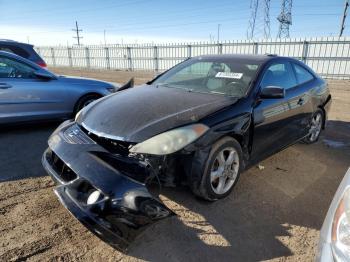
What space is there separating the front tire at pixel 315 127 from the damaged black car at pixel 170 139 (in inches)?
31.9

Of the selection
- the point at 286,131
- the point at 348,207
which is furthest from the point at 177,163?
the point at 286,131

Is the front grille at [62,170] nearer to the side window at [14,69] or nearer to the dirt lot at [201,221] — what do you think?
the dirt lot at [201,221]

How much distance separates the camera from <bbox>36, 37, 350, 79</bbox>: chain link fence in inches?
599

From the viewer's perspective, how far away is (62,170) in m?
2.70

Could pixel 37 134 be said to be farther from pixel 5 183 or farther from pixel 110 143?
pixel 110 143

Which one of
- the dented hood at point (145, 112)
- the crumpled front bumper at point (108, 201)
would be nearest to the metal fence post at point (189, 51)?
the dented hood at point (145, 112)

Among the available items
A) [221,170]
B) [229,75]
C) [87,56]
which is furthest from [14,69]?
[87,56]

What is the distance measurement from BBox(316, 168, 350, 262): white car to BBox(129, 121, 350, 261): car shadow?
85 cm

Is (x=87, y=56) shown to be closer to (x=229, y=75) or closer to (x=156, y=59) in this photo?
(x=156, y=59)

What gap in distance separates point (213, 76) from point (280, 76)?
943mm

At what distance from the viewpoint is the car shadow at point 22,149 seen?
3686 millimetres

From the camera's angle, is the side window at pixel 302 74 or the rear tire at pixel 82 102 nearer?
the side window at pixel 302 74

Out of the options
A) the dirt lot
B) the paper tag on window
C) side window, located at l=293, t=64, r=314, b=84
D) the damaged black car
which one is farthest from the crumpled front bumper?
side window, located at l=293, t=64, r=314, b=84

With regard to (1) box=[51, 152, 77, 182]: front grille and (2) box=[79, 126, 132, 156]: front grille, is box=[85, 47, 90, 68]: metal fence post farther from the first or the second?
(2) box=[79, 126, 132, 156]: front grille
